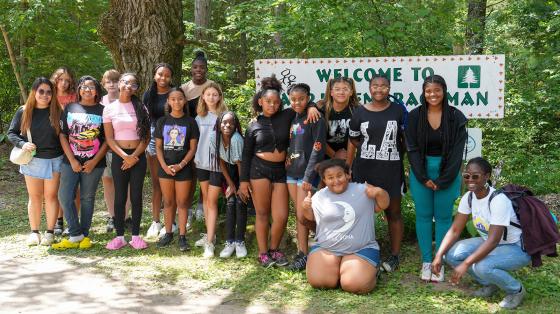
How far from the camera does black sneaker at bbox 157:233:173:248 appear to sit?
5740 millimetres

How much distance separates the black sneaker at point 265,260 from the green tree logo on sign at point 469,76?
2.71 m

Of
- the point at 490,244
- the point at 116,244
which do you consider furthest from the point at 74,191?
the point at 490,244

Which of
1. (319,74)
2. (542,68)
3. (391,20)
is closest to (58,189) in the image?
(319,74)

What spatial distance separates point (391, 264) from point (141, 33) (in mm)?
4375

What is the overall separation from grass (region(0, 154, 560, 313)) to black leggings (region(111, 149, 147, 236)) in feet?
1.25

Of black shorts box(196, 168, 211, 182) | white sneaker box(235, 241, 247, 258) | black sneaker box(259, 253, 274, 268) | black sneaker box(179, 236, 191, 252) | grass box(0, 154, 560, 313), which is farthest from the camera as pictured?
black sneaker box(179, 236, 191, 252)

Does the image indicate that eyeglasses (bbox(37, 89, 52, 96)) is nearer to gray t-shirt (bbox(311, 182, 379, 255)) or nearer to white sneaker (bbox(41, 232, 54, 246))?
white sneaker (bbox(41, 232, 54, 246))

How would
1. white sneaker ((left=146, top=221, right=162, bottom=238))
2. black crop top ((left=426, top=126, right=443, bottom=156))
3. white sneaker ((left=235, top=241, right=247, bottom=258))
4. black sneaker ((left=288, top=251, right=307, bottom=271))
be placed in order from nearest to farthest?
black crop top ((left=426, top=126, right=443, bottom=156)), black sneaker ((left=288, top=251, right=307, bottom=271)), white sneaker ((left=235, top=241, right=247, bottom=258)), white sneaker ((left=146, top=221, right=162, bottom=238))

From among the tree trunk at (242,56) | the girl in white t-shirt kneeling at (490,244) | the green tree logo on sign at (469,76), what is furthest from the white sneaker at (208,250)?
the tree trunk at (242,56)

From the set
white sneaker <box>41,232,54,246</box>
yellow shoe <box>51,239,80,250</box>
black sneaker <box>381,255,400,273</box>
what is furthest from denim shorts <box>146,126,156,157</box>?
black sneaker <box>381,255,400,273</box>

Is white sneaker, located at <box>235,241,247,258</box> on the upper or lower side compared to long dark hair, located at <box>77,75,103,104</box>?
lower

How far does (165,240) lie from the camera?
5.77 metres

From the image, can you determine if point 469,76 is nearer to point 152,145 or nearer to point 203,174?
point 203,174

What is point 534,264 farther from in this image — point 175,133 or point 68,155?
point 68,155
